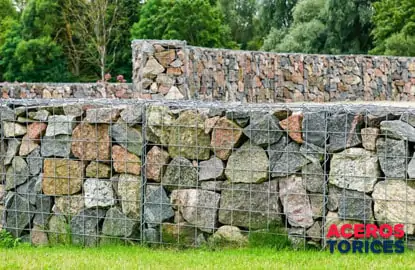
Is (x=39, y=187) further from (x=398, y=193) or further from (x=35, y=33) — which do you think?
(x=35, y=33)

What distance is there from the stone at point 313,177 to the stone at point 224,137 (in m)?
0.61

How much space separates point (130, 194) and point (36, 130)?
1079mm

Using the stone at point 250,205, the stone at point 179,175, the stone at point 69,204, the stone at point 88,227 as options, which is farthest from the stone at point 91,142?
the stone at point 250,205

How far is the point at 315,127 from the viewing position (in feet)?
19.5

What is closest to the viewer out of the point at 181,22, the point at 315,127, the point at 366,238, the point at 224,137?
the point at 366,238

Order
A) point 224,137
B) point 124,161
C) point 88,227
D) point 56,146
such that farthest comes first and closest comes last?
point 56,146 → point 88,227 → point 124,161 → point 224,137

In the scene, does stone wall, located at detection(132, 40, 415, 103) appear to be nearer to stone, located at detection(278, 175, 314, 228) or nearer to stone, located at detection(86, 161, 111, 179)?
stone, located at detection(86, 161, 111, 179)

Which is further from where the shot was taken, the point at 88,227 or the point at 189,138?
the point at 88,227

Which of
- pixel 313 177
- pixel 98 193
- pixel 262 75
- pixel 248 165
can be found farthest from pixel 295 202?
pixel 262 75

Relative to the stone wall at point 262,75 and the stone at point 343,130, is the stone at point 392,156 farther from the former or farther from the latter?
the stone wall at point 262,75

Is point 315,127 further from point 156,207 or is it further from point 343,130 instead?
point 156,207

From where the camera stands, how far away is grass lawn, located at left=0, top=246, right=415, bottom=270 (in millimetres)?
5336

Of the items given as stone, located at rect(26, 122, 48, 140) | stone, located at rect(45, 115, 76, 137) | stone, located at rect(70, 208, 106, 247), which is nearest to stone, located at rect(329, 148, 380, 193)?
stone, located at rect(70, 208, 106, 247)

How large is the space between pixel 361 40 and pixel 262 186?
90.6 feet
